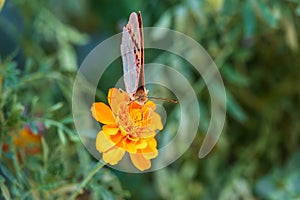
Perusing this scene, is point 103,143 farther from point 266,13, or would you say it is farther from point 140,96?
point 266,13

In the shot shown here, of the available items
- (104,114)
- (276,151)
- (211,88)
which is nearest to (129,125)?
(104,114)

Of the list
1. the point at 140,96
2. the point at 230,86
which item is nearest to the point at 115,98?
Answer: the point at 140,96

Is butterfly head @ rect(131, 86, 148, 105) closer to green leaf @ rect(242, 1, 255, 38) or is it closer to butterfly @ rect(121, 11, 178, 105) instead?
butterfly @ rect(121, 11, 178, 105)

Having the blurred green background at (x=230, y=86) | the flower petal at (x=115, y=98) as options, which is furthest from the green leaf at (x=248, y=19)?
the flower petal at (x=115, y=98)

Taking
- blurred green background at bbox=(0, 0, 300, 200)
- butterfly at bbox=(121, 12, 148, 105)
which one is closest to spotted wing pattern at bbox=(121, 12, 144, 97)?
butterfly at bbox=(121, 12, 148, 105)

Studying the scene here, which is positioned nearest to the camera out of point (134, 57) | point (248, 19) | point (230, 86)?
point (134, 57)

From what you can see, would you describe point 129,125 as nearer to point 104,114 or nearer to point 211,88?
point 104,114
